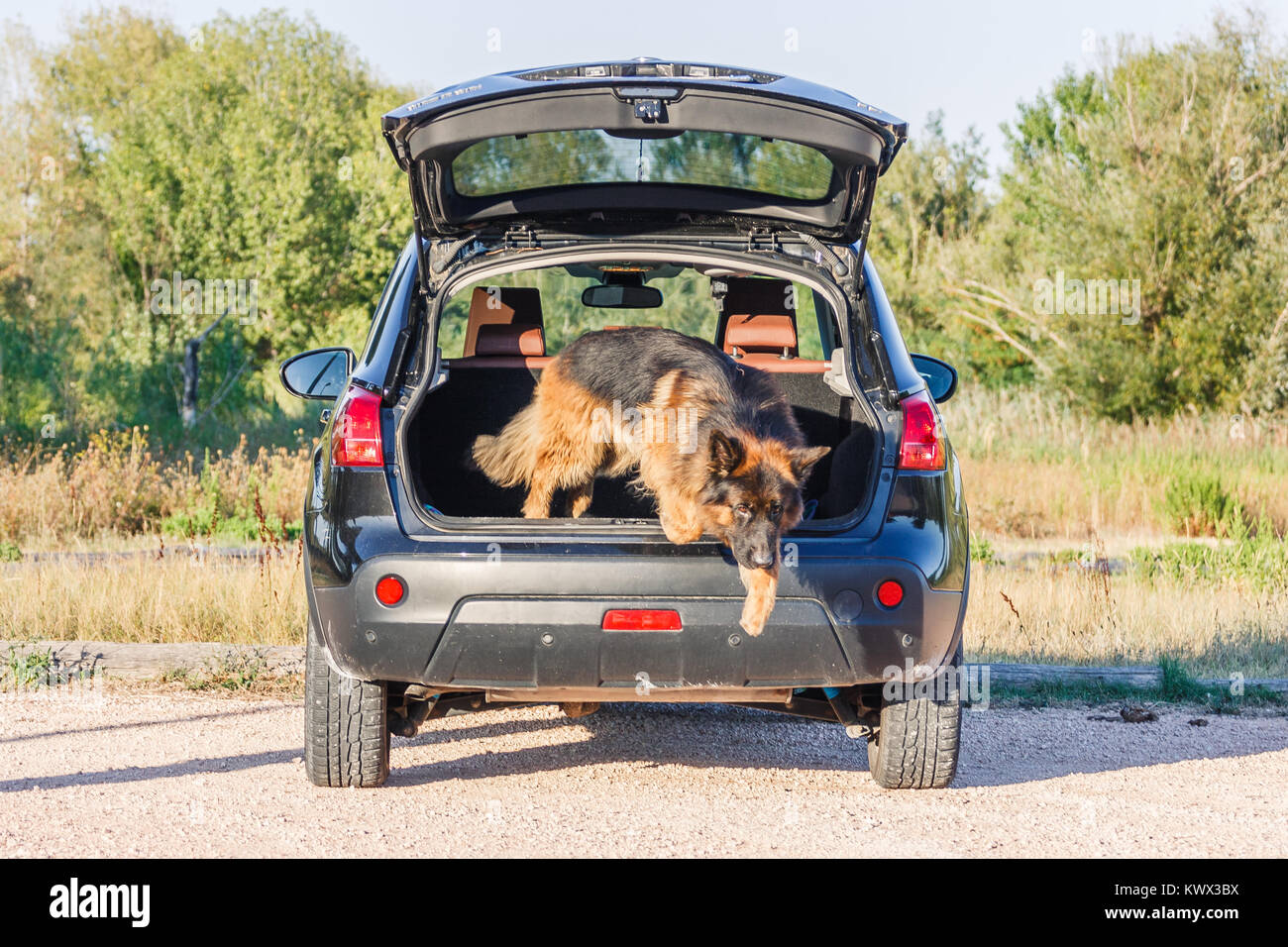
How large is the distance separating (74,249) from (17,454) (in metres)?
18.6

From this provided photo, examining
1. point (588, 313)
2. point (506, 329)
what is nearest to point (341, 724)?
point (506, 329)

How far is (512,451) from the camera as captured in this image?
5430 mm

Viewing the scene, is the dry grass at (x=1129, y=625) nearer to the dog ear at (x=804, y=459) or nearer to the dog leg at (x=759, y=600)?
the dog ear at (x=804, y=459)

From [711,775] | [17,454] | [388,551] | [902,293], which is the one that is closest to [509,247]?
[388,551]

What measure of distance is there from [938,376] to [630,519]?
1.72 m

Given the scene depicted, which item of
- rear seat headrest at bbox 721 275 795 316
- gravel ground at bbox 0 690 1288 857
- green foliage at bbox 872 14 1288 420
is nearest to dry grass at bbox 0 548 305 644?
gravel ground at bbox 0 690 1288 857

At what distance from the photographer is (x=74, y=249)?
31.0 m

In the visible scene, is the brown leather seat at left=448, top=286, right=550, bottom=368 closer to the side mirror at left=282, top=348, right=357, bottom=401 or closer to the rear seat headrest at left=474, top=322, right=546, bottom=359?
the rear seat headrest at left=474, top=322, right=546, bottom=359

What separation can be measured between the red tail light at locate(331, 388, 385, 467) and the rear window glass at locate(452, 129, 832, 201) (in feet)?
3.19

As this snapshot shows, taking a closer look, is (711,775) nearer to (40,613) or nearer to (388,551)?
(388,551)

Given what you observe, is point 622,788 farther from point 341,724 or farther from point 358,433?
point 358,433

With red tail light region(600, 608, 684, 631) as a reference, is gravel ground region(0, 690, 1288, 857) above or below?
below

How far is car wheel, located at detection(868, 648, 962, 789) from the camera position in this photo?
476 cm

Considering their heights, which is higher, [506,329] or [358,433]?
[506,329]
